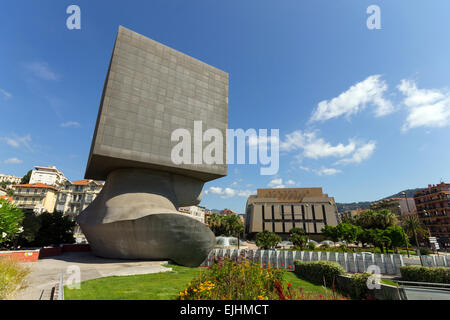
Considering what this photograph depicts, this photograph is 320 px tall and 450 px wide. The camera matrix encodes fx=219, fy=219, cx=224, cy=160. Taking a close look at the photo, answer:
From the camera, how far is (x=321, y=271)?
15664 mm

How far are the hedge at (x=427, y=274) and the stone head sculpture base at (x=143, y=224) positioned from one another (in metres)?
17.3

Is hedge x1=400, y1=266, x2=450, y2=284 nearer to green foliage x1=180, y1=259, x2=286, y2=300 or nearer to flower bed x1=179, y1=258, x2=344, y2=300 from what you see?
flower bed x1=179, y1=258, x2=344, y2=300

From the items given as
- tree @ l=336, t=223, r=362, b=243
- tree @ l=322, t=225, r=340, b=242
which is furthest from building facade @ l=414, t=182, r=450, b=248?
tree @ l=322, t=225, r=340, b=242

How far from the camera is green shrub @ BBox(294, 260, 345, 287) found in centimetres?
1466

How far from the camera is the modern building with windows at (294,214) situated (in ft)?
253

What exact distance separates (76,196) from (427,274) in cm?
7771

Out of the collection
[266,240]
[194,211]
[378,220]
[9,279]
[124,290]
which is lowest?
[124,290]

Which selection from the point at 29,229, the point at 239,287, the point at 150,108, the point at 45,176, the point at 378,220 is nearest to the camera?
the point at 239,287

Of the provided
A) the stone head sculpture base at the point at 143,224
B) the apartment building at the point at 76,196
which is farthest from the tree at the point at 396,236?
the apartment building at the point at 76,196

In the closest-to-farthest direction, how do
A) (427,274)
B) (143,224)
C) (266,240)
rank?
(427,274), (143,224), (266,240)

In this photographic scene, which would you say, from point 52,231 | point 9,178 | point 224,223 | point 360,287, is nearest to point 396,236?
point 360,287

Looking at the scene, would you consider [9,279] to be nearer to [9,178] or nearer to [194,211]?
[194,211]

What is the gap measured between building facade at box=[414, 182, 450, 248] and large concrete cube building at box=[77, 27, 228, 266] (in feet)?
258
